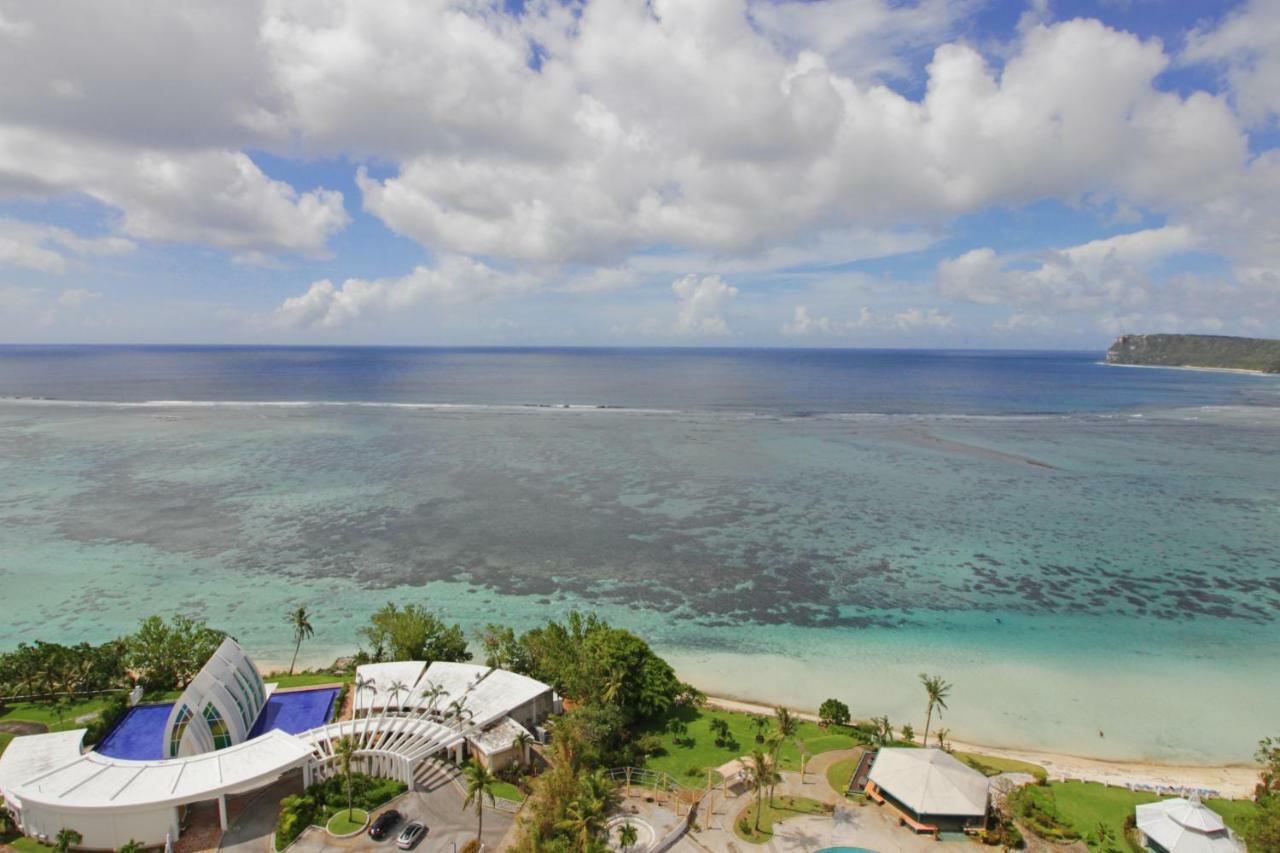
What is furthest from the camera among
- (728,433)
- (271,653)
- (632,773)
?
(728,433)

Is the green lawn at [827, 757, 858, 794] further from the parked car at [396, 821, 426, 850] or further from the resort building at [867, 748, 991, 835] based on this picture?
the parked car at [396, 821, 426, 850]

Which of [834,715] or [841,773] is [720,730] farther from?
[834,715]

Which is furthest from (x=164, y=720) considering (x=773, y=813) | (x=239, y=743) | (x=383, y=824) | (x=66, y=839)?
(x=773, y=813)

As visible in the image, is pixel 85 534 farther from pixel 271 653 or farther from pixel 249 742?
pixel 249 742

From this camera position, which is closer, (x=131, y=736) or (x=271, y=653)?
(x=131, y=736)

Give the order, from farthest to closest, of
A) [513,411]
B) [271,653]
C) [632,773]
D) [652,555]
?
[513,411]
[652,555]
[271,653]
[632,773]

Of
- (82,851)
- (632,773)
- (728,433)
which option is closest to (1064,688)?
(632,773)

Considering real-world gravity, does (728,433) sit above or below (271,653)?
above

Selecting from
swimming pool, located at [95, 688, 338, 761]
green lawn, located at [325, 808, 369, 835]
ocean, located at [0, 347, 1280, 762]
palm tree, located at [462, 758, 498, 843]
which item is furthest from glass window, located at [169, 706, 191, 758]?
ocean, located at [0, 347, 1280, 762]

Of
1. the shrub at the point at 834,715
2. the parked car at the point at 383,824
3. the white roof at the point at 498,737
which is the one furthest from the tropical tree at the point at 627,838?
the shrub at the point at 834,715
